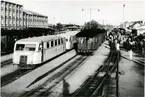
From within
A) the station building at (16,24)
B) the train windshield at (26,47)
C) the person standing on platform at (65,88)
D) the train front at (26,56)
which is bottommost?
the person standing on platform at (65,88)

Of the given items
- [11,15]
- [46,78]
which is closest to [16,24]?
[11,15]

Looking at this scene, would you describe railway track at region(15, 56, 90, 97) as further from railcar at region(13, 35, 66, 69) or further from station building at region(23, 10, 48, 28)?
station building at region(23, 10, 48, 28)

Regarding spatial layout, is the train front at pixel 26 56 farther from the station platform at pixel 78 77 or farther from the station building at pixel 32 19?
the station building at pixel 32 19

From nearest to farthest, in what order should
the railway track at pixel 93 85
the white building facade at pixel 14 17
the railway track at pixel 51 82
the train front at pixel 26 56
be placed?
the railway track at pixel 51 82 < the railway track at pixel 93 85 < the train front at pixel 26 56 < the white building facade at pixel 14 17

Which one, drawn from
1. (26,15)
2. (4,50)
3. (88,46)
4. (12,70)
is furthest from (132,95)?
(26,15)

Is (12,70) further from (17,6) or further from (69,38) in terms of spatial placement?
(17,6)

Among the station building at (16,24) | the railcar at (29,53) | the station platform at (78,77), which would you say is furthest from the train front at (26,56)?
the station building at (16,24)

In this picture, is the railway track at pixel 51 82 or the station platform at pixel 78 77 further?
the station platform at pixel 78 77

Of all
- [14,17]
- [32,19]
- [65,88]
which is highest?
[32,19]

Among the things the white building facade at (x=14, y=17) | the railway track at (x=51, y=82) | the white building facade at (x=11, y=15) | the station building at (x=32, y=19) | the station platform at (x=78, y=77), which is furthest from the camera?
the station building at (x=32, y=19)

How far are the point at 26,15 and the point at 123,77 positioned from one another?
65.7 metres

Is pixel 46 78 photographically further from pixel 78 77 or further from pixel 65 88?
pixel 65 88

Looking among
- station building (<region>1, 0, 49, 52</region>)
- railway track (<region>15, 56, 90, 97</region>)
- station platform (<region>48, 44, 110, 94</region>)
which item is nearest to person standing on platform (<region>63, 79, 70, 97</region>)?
station platform (<region>48, 44, 110, 94</region>)

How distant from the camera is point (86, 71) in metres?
21.6
